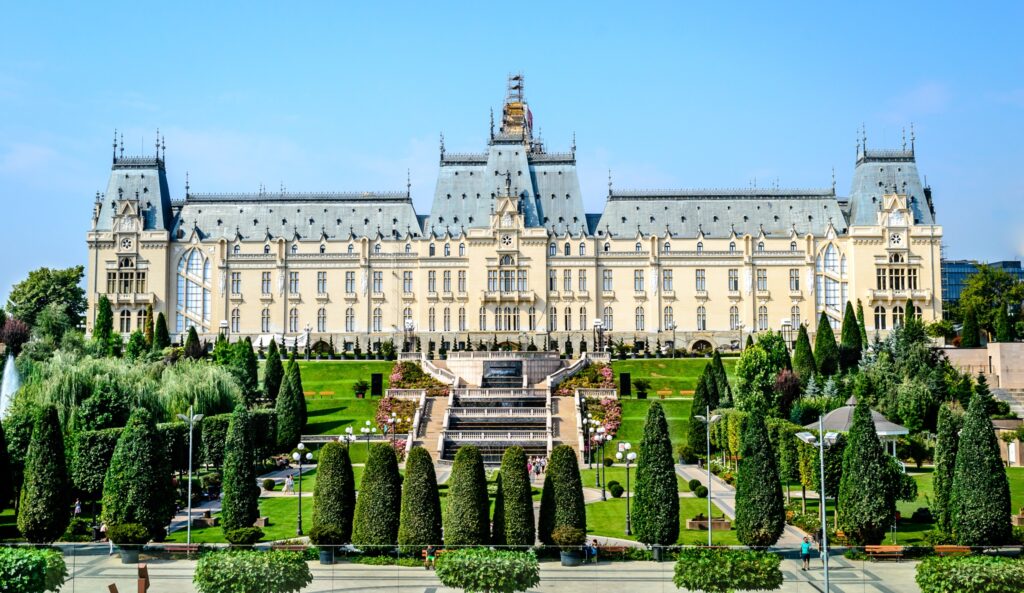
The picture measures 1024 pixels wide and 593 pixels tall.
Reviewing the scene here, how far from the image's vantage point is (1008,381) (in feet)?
247

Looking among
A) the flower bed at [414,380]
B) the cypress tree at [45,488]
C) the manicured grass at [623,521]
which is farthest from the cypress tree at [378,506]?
the flower bed at [414,380]

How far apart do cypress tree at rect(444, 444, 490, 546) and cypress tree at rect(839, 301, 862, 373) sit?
52102 millimetres

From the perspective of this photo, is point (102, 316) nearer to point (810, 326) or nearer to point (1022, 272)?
point (810, 326)

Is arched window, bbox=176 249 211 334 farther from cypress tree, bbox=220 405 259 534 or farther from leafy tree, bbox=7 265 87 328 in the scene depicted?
cypress tree, bbox=220 405 259 534

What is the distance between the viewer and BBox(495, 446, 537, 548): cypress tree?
35812 millimetres

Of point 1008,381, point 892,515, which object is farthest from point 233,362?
point 1008,381

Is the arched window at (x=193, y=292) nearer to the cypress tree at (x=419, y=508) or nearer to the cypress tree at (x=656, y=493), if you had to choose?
the cypress tree at (x=419, y=508)

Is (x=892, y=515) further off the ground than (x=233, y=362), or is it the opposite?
(x=233, y=362)

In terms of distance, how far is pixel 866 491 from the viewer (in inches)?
1505

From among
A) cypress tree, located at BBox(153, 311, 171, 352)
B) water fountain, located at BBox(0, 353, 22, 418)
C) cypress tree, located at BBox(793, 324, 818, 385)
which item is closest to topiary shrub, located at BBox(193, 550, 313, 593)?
water fountain, located at BBox(0, 353, 22, 418)

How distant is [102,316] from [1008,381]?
6694 centimetres

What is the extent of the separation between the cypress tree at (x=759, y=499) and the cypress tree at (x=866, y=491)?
262cm

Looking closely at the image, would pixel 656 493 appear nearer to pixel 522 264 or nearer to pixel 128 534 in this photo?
pixel 128 534

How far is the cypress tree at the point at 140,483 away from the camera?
3931 centimetres
